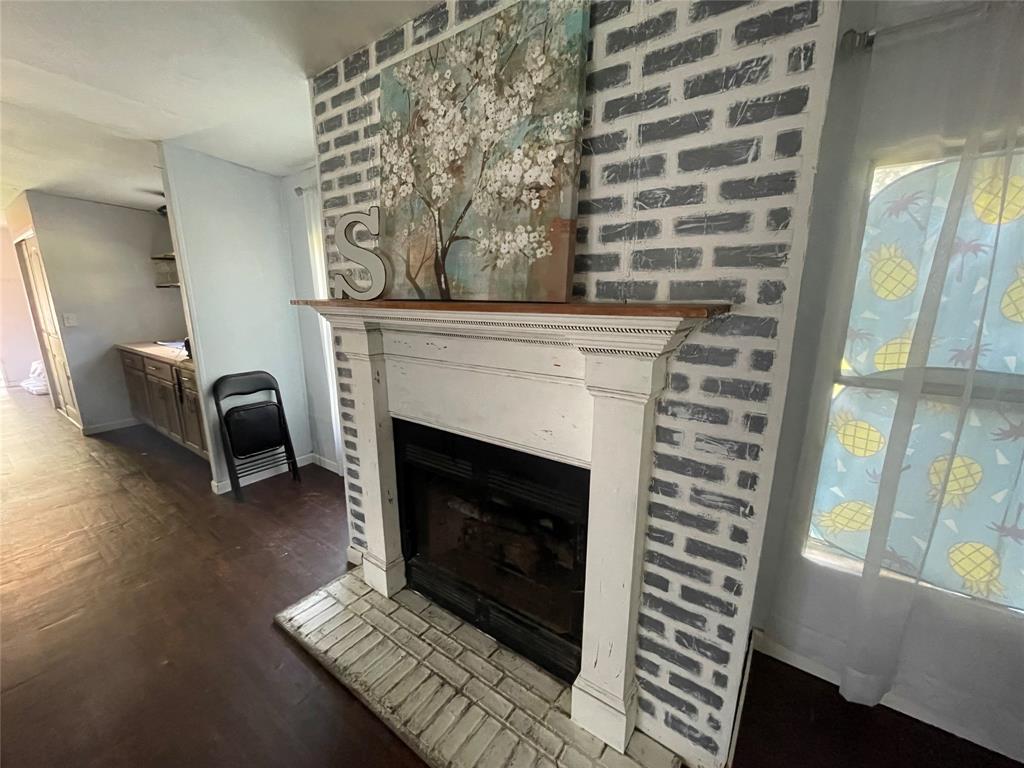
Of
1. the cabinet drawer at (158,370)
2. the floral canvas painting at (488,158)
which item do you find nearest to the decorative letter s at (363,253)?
the floral canvas painting at (488,158)

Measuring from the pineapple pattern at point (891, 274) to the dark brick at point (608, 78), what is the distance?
37.2 inches

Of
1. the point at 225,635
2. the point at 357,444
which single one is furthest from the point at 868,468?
the point at 225,635

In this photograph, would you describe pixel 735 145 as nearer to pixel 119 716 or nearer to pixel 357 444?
pixel 357 444

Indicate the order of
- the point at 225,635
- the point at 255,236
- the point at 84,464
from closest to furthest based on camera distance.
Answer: the point at 225,635 → the point at 255,236 → the point at 84,464

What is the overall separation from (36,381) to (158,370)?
4.26m

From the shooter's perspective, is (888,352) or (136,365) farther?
(136,365)

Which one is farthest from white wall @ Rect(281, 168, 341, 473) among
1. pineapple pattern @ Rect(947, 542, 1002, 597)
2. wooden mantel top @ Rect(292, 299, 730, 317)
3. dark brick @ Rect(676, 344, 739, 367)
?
pineapple pattern @ Rect(947, 542, 1002, 597)

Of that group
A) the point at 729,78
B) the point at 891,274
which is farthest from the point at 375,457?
the point at 891,274

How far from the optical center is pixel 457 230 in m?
1.35

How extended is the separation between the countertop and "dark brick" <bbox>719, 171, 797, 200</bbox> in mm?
3197

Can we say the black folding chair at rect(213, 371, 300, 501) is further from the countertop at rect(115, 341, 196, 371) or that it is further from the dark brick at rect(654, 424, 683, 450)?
the dark brick at rect(654, 424, 683, 450)

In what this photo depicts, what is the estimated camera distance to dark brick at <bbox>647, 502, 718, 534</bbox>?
3.60 feet

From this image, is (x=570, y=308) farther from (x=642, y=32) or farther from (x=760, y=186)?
(x=642, y=32)

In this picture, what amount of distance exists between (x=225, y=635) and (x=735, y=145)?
2.51 metres
